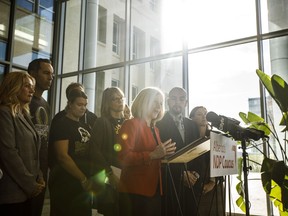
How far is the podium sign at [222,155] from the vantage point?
1754 millimetres

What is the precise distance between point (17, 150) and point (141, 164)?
2.43ft

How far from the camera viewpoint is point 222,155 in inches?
75.4

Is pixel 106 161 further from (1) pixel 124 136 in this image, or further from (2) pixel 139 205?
(2) pixel 139 205

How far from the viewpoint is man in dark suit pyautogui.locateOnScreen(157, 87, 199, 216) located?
235 centimetres

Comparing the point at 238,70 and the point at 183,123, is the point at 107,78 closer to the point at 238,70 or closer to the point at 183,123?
the point at 238,70

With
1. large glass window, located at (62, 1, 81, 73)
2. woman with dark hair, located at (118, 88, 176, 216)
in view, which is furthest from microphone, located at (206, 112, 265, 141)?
large glass window, located at (62, 1, 81, 73)

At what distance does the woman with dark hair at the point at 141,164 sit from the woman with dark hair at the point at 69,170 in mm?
349

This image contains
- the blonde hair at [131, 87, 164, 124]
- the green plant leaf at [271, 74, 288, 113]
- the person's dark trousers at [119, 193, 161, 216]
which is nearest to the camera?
the person's dark trousers at [119, 193, 161, 216]

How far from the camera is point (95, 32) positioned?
20.0 feet

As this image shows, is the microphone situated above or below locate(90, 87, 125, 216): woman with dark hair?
above

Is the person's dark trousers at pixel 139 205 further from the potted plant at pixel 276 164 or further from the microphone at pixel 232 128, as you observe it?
the potted plant at pixel 276 164

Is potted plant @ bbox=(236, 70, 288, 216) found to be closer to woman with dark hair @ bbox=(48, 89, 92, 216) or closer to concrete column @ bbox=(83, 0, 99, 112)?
woman with dark hair @ bbox=(48, 89, 92, 216)

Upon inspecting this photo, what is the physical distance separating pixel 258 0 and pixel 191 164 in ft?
9.26

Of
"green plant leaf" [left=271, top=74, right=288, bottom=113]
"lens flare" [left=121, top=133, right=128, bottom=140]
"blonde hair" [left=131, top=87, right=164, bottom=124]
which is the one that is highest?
"green plant leaf" [left=271, top=74, right=288, bottom=113]
